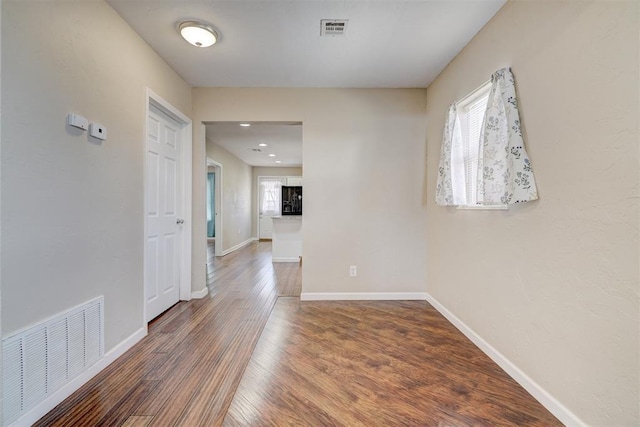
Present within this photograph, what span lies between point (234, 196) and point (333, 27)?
18.6ft

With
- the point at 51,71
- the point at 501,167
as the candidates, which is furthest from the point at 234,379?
the point at 501,167

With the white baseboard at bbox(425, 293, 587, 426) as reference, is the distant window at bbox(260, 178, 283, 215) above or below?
above

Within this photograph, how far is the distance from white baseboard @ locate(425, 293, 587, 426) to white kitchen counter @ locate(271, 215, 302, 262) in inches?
142

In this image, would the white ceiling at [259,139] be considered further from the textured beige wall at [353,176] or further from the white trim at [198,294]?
the white trim at [198,294]

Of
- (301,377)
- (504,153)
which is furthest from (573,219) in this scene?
(301,377)

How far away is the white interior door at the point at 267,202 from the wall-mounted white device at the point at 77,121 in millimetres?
7255

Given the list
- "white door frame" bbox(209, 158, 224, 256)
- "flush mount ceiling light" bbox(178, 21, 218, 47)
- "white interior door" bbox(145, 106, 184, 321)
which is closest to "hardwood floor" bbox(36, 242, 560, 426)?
"white interior door" bbox(145, 106, 184, 321)

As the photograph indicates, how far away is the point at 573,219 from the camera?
53.7 inches

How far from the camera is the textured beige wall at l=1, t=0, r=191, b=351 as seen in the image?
51.9 inches

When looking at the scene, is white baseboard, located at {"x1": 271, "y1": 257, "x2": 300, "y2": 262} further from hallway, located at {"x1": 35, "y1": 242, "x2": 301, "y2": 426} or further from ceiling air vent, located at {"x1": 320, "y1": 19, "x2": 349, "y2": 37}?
ceiling air vent, located at {"x1": 320, "y1": 19, "x2": 349, "y2": 37}

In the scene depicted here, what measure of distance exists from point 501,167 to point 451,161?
81 cm

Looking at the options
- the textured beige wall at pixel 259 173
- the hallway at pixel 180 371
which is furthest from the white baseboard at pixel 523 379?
the textured beige wall at pixel 259 173

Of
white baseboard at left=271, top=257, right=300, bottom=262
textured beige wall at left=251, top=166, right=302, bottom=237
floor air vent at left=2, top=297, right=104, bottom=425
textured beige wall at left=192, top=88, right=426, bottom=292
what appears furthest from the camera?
textured beige wall at left=251, top=166, right=302, bottom=237

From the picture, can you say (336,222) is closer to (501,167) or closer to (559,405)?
(501,167)
